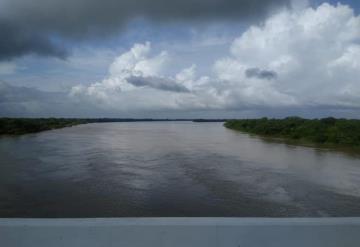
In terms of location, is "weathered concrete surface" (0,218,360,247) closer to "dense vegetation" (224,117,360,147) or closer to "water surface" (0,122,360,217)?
"water surface" (0,122,360,217)

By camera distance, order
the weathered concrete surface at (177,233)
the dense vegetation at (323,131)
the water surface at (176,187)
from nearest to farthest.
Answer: the weathered concrete surface at (177,233) → the water surface at (176,187) → the dense vegetation at (323,131)

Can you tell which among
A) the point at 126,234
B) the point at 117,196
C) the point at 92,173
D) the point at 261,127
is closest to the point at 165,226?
Answer: the point at 126,234

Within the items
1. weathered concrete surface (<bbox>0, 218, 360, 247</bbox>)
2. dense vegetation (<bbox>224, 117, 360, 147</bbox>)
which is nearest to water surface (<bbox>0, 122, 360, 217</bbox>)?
weathered concrete surface (<bbox>0, 218, 360, 247</bbox>)

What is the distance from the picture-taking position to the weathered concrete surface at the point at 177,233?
60.8 inches

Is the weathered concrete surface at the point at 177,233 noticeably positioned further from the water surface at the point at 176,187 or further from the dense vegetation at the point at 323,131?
the dense vegetation at the point at 323,131

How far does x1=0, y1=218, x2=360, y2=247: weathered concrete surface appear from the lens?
1.54m

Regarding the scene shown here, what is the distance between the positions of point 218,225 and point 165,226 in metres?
0.22

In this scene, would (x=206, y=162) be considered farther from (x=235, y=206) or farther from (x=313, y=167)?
(x=235, y=206)

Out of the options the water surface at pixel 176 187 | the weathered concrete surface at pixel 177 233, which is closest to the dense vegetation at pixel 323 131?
the water surface at pixel 176 187

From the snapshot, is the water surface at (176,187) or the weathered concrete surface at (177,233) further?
the water surface at (176,187)

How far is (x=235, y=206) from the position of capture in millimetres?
8859

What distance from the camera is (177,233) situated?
1.57 metres

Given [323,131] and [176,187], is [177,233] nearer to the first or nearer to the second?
[176,187]

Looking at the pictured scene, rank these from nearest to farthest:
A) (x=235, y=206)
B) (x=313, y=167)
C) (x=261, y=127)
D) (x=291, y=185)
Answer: (x=235, y=206) → (x=291, y=185) → (x=313, y=167) → (x=261, y=127)
